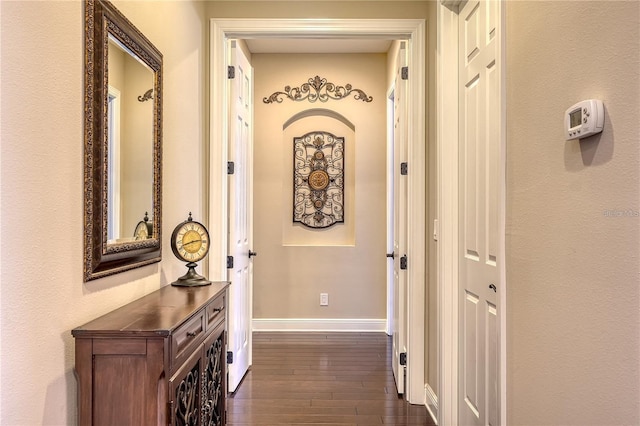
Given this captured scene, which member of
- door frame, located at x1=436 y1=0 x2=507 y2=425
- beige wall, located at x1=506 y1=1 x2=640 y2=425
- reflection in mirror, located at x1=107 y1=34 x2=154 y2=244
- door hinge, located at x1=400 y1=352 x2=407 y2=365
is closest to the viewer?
beige wall, located at x1=506 y1=1 x2=640 y2=425

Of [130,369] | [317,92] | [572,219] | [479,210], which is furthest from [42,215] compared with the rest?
[317,92]

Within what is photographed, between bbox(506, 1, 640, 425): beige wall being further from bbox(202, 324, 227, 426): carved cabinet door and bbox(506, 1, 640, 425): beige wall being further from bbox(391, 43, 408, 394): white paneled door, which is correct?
bbox(391, 43, 408, 394): white paneled door

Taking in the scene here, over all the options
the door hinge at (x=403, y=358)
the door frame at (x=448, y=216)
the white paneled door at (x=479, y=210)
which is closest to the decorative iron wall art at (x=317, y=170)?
the door hinge at (x=403, y=358)

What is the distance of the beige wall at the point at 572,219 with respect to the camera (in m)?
1.05

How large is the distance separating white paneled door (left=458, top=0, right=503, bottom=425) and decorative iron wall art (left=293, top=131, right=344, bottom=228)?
2.50 metres

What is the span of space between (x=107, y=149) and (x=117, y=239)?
34cm

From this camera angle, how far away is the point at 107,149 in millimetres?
1652

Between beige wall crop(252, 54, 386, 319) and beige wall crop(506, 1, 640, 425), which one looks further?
beige wall crop(252, 54, 386, 319)

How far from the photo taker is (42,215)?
1303 millimetres

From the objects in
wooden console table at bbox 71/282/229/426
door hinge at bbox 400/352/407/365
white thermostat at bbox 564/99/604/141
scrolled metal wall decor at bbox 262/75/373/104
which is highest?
scrolled metal wall decor at bbox 262/75/373/104

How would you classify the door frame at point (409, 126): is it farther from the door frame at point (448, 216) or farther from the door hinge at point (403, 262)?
the door frame at point (448, 216)

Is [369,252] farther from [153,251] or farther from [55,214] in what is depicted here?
[55,214]

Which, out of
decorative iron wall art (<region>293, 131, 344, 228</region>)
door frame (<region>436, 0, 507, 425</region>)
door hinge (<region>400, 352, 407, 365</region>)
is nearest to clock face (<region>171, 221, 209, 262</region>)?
door frame (<region>436, 0, 507, 425</region>)

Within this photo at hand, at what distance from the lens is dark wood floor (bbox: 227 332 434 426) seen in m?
2.82
